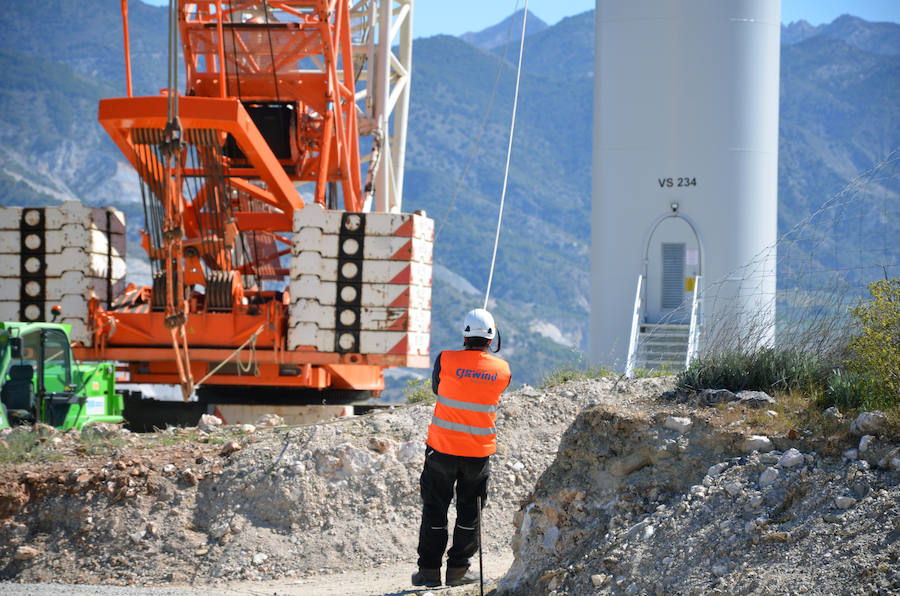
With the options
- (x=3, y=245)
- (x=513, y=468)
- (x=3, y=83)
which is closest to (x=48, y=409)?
(x=3, y=245)

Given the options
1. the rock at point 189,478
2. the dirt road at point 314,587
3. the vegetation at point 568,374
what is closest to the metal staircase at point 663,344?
the vegetation at point 568,374

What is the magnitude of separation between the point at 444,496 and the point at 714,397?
6.44ft

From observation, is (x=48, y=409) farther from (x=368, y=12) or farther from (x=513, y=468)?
(x=368, y=12)

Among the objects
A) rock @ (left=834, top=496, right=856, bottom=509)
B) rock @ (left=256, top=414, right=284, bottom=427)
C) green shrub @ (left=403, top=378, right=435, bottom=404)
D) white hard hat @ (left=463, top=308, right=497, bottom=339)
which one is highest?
white hard hat @ (left=463, top=308, right=497, bottom=339)

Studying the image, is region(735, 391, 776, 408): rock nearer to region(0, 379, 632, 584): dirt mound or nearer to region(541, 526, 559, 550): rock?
region(541, 526, 559, 550): rock

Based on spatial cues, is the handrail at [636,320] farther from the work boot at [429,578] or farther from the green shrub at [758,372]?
the work boot at [429,578]

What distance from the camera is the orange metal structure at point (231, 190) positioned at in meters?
13.0

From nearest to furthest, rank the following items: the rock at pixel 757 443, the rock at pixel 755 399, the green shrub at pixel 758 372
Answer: the rock at pixel 757 443
the rock at pixel 755 399
the green shrub at pixel 758 372

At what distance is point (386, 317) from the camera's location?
1292cm

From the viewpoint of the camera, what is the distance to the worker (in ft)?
24.6

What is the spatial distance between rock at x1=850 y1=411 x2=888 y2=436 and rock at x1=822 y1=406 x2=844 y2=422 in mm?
219

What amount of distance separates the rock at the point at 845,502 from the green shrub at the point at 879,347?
98 cm

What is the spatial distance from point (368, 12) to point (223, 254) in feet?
25.8

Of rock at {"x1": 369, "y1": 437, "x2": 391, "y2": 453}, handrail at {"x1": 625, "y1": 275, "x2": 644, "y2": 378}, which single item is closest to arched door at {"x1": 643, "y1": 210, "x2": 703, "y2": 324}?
handrail at {"x1": 625, "y1": 275, "x2": 644, "y2": 378}
